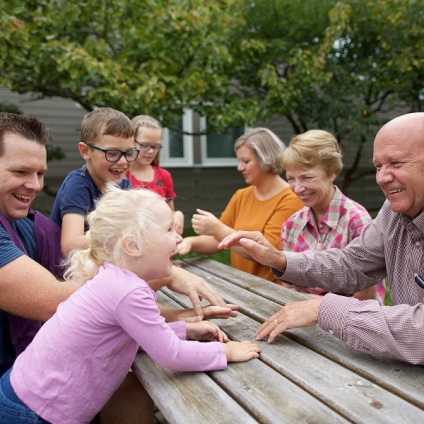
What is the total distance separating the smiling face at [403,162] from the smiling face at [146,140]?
2.33 metres

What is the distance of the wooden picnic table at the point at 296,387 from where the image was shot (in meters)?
1.17

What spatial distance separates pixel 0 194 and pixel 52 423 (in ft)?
3.00

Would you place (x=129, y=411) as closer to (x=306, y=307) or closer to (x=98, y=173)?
(x=306, y=307)

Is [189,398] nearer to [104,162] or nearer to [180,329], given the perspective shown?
[180,329]

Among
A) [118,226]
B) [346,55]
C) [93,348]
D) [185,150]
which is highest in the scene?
[346,55]

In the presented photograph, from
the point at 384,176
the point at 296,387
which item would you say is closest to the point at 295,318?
the point at 296,387

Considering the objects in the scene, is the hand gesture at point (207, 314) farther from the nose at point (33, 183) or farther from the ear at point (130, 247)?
the nose at point (33, 183)

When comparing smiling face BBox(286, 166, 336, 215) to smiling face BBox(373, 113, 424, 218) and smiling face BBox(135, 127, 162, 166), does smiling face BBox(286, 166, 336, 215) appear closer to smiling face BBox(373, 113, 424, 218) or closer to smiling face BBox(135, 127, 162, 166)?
smiling face BBox(373, 113, 424, 218)

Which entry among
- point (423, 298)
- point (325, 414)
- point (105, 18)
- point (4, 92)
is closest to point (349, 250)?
point (423, 298)

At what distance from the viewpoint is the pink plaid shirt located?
260cm

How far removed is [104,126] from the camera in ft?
8.21

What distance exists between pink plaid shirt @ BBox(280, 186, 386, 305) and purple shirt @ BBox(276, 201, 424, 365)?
39cm

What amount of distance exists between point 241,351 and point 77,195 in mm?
1337

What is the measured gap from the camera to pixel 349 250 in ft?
7.00
